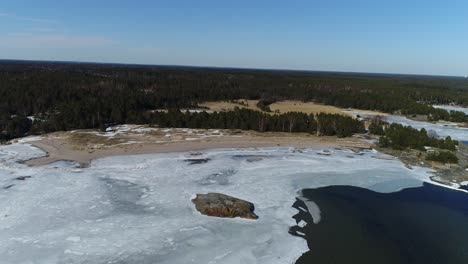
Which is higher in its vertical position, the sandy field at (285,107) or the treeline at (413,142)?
the treeline at (413,142)

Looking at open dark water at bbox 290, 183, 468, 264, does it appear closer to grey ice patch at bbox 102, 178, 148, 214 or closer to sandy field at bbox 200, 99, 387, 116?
grey ice patch at bbox 102, 178, 148, 214

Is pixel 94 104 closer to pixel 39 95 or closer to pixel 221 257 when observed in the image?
pixel 39 95

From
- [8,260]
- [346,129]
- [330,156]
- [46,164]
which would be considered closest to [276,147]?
[330,156]

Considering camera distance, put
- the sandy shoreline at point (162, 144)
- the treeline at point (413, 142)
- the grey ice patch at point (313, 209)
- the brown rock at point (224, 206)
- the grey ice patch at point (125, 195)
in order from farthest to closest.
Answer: the treeline at point (413, 142)
the sandy shoreline at point (162, 144)
the grey ice patch at point (125, 195)
the grey ice patch at point (313, 209)
the brown rock at point (224, 206)

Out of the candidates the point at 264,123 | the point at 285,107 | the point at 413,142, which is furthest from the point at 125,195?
the point at 285,107

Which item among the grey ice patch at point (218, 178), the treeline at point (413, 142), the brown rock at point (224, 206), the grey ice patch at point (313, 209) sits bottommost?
the grey ice patch at point (218, 178)

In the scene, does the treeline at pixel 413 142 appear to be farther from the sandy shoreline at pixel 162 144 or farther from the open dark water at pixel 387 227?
the open dark water at pixel 387 227

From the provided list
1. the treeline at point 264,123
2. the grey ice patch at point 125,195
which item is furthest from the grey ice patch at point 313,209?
the treeline at point 264,123
